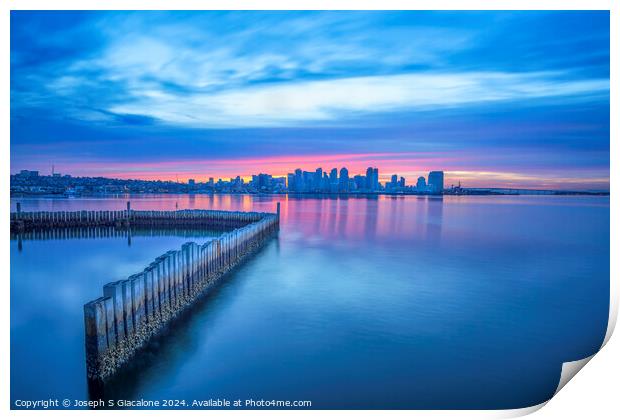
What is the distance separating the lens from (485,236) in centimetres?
1802

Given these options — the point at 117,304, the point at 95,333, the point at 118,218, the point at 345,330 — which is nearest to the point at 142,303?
the point at 117,304

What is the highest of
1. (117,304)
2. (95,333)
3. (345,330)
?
(117,304)

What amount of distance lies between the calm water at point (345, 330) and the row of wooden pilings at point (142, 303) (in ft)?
0.88

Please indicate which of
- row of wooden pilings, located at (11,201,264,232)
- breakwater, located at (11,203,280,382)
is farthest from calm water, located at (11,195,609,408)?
row of wooden pilings, located at (11,201,264,232)

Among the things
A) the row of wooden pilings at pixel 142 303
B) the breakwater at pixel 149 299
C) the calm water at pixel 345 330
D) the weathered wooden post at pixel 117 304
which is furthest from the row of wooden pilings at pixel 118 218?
the weathered wooden post at pixel 117 304

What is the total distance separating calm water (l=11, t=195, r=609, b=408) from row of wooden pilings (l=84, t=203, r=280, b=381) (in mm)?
269

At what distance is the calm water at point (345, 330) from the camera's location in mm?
4773

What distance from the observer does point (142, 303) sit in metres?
5.50

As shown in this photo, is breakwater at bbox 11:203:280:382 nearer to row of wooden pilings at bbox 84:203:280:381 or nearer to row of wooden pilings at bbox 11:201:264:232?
row of wooden pilings at bbox 84:203:280:381

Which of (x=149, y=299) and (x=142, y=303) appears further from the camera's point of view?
(x=149, y=299)

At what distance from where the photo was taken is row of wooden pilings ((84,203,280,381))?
14.7 feet

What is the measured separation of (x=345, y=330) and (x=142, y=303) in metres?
2.95

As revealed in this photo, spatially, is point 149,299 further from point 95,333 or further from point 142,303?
point 95,333

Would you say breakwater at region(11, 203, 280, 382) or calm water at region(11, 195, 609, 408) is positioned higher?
breakwater at region(11, 203, 280, 382)
